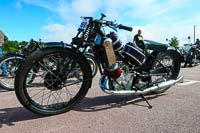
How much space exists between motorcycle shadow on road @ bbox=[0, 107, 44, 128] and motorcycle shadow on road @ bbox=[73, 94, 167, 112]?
700mm

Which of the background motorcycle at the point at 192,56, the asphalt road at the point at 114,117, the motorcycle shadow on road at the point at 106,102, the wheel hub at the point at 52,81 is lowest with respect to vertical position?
the asphalt road at the point at 114,117

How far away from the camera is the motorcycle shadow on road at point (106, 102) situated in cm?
279

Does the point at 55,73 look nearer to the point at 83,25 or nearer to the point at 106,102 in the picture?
the point at 83,25

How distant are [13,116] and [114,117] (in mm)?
1477

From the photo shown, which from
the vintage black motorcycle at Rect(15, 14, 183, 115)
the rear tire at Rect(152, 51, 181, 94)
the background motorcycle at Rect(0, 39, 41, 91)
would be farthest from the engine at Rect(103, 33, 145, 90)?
the background motorcycle at Rect(0, 39, 41, 91)

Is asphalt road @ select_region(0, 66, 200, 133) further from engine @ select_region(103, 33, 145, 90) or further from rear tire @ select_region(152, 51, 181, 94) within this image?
rear tire @ select_region(152, 51, 181, 94)

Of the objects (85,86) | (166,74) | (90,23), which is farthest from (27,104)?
(166,74)

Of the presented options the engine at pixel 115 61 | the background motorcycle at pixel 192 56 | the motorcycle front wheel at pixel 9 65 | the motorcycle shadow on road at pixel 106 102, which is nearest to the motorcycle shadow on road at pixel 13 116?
the motorcycle shadow on road at pixel 106 102

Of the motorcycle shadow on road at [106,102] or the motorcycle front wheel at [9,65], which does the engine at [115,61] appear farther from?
the motorcycle front wheel at [9,65]

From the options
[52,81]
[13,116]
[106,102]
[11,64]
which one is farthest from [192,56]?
[13,116]

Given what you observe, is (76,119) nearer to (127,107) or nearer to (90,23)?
(127,107)

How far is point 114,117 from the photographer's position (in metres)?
2.37

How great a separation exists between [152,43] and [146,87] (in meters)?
0.87

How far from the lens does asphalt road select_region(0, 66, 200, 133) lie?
79.9 inches
